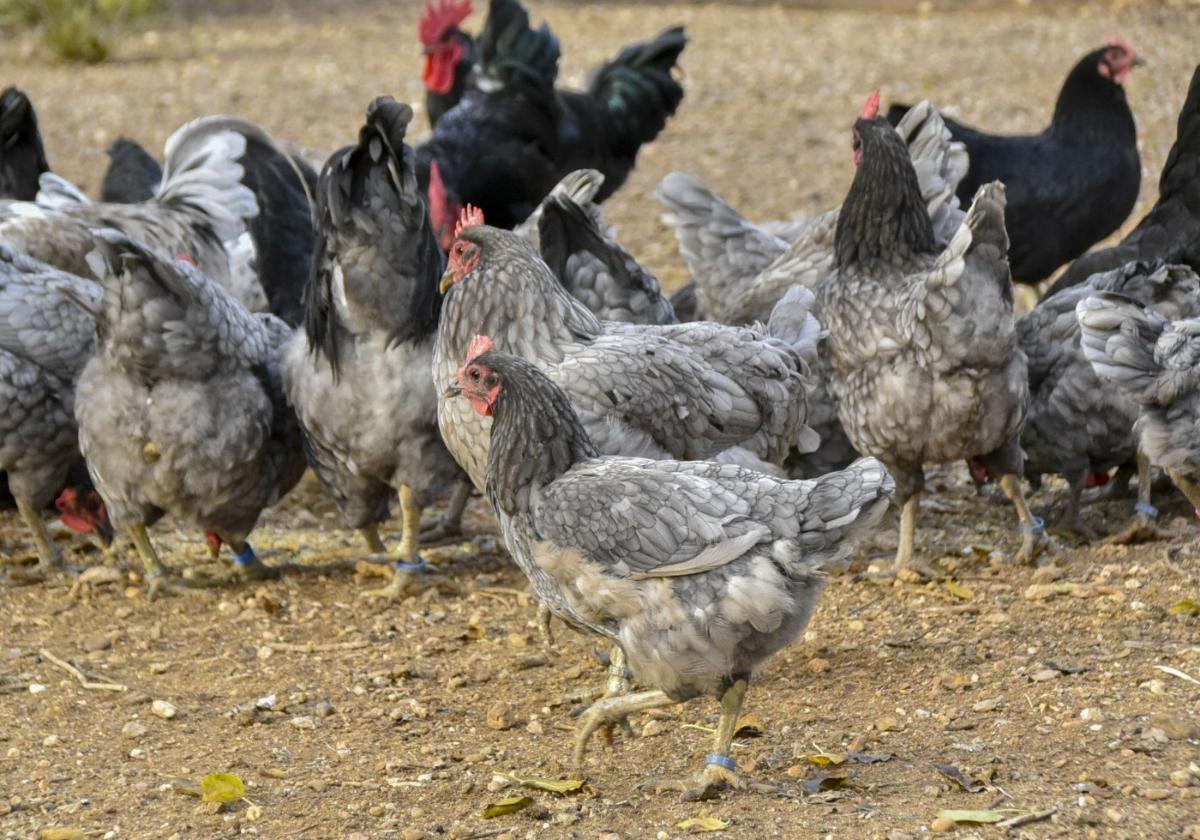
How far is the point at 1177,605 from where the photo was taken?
4.85 m

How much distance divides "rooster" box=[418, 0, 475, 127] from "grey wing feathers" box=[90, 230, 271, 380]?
13.8 ft

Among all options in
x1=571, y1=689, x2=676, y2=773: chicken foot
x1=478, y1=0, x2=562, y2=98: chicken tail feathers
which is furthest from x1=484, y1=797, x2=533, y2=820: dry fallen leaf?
x1=478, y1=0, x2=562, y2=98: chicken tail feathers

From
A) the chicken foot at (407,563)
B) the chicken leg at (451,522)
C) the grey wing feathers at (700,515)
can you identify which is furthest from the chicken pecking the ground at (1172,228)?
the grey wing feathers at (700,515)

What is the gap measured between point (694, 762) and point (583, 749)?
317mm

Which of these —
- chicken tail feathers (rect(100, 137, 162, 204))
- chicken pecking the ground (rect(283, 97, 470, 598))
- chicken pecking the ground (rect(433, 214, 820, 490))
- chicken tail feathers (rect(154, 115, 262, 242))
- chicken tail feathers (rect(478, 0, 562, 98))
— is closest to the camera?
chicken pecking the ground (rect(433, 214, 820, 490))

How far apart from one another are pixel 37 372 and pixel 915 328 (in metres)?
3.22

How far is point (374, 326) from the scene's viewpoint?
17.9 ft

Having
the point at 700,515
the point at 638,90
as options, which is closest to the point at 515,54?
the point at 638,90

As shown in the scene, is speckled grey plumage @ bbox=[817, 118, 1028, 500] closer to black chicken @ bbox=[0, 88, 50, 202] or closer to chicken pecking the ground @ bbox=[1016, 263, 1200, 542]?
chicken pecking the ground @ bbox=[1016, 263, 1200, 542]

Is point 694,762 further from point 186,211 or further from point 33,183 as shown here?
point 33,183

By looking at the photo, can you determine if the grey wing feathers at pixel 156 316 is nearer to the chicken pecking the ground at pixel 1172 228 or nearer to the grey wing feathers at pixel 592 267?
the grey wing feathers at pixel 592 267

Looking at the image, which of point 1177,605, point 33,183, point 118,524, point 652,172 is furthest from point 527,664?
point 652,172

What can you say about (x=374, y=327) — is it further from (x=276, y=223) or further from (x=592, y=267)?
(x=276, y=223)

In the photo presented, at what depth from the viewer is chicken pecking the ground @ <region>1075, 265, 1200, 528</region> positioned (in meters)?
5.07
